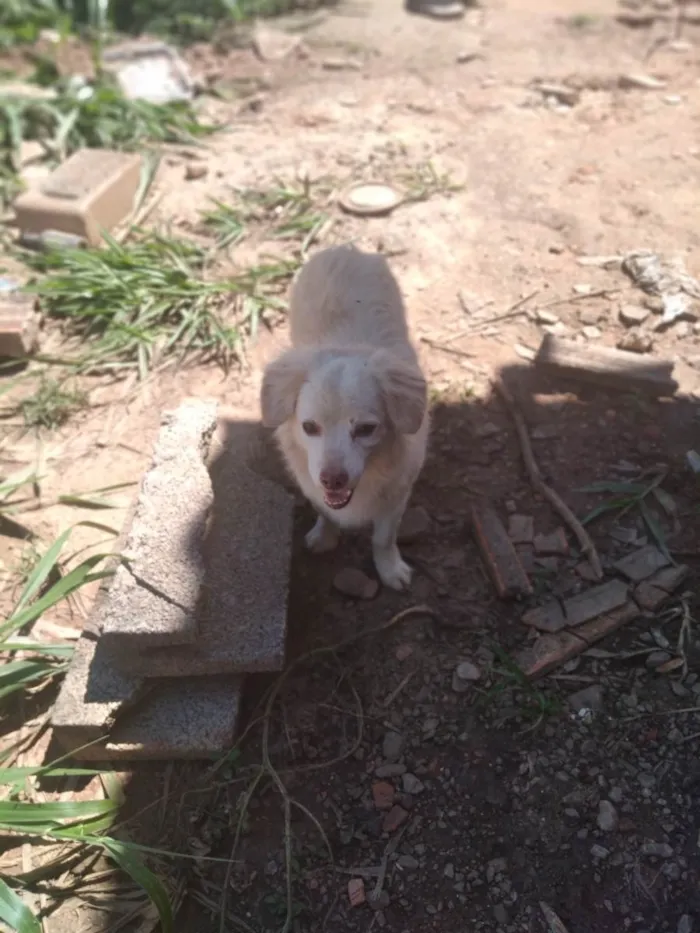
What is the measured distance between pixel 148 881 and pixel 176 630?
0.76 metres

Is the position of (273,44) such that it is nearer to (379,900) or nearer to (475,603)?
(475,603)

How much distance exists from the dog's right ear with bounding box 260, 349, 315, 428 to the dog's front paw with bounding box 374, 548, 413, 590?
2.55 feet

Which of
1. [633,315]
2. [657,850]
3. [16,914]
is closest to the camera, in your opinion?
[16,914]

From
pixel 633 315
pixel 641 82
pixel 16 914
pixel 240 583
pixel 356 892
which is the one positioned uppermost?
pixel 641 82

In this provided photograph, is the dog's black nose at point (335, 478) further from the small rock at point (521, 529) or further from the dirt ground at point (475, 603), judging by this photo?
the small rock at point (521, 529)

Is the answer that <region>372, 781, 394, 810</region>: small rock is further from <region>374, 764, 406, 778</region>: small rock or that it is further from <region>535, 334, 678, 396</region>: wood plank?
<region>535, 334, 678, 396</region>: wood plank

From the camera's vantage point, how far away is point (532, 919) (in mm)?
2203

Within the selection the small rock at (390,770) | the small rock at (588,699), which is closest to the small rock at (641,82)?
the small rock at (588,699)

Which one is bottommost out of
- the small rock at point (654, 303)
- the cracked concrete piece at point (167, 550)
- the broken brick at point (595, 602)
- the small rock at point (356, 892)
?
the small rock at point (356, 892)

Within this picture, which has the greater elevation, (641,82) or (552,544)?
(641,82)

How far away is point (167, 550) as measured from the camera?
9.02ft

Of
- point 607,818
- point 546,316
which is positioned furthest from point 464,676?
point 546,316

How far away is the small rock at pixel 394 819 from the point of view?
96.3 inches

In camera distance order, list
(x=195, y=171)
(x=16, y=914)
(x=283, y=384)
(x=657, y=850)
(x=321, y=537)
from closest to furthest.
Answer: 1. (x=16, y=914)
2. (x=657, y=850)
3. (x=283, y=384)
4. (x=321, y=537)
5. (x=195, y=171)
